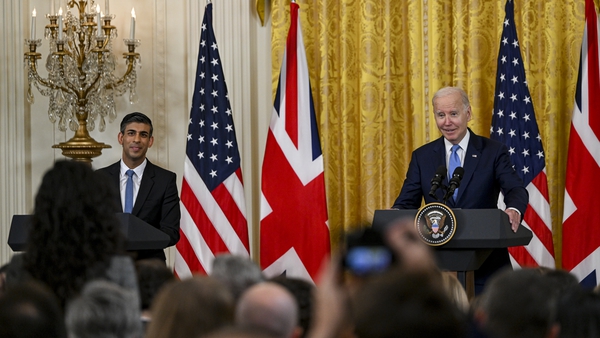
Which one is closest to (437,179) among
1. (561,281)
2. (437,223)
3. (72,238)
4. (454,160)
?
(437,223)

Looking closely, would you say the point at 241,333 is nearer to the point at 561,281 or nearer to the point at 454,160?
the point at 561,281

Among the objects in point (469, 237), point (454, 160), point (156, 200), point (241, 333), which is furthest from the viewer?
point (156, 200)

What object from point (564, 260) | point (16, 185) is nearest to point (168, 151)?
point (16, 185)

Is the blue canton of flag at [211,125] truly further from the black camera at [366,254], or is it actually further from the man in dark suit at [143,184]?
the black camera at [366,254]

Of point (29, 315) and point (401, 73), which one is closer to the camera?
Answer: point (29, 315)

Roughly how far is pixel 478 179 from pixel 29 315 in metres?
3.59

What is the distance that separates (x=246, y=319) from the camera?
1.87m

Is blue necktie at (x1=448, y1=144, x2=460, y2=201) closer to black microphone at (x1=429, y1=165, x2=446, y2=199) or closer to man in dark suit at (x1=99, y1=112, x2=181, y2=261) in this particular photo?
black microphone at (x1=429, y1=165, x2=446, y2=199)

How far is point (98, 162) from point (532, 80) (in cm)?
365

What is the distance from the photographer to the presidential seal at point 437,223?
4.22 m

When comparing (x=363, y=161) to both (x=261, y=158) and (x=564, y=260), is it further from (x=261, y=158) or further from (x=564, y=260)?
(x=564, y=260)

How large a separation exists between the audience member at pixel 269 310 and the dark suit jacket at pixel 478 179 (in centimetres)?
313

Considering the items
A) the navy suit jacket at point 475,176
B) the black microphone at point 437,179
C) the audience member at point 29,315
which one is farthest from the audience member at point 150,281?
the navy suit jacket at point 475,176

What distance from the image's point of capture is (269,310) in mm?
1895
